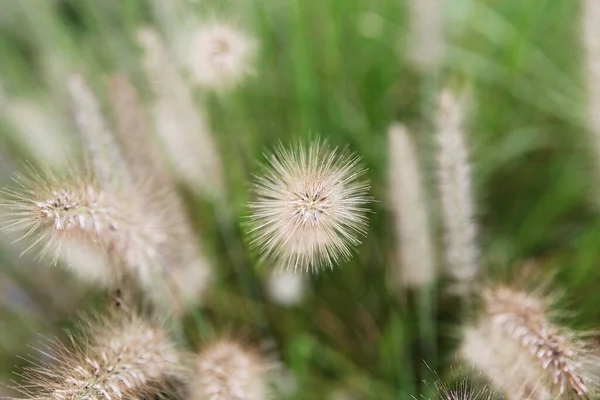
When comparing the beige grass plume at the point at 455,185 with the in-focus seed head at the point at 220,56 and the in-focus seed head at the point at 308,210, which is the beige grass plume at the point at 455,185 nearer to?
the in-focus seed head at the point at 308,210

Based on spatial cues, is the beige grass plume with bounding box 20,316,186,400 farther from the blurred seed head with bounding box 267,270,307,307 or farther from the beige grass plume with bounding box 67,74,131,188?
the blurred seed head with bounding box 267,270,307,307

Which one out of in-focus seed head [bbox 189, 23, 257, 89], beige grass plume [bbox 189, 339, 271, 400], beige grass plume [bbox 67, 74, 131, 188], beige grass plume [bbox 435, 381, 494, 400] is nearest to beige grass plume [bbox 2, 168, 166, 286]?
beige grass plume [bbox 67, 74, 131, 188]

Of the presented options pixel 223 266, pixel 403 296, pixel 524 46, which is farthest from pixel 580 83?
pixel 223 266

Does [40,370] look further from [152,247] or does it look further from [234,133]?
[234,133]

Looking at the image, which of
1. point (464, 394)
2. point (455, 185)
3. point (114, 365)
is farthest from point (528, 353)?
point (114, 365)

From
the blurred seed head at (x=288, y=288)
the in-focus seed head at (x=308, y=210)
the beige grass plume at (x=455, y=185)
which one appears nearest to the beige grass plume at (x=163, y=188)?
the blurred seed head at (x=288, y=288)
